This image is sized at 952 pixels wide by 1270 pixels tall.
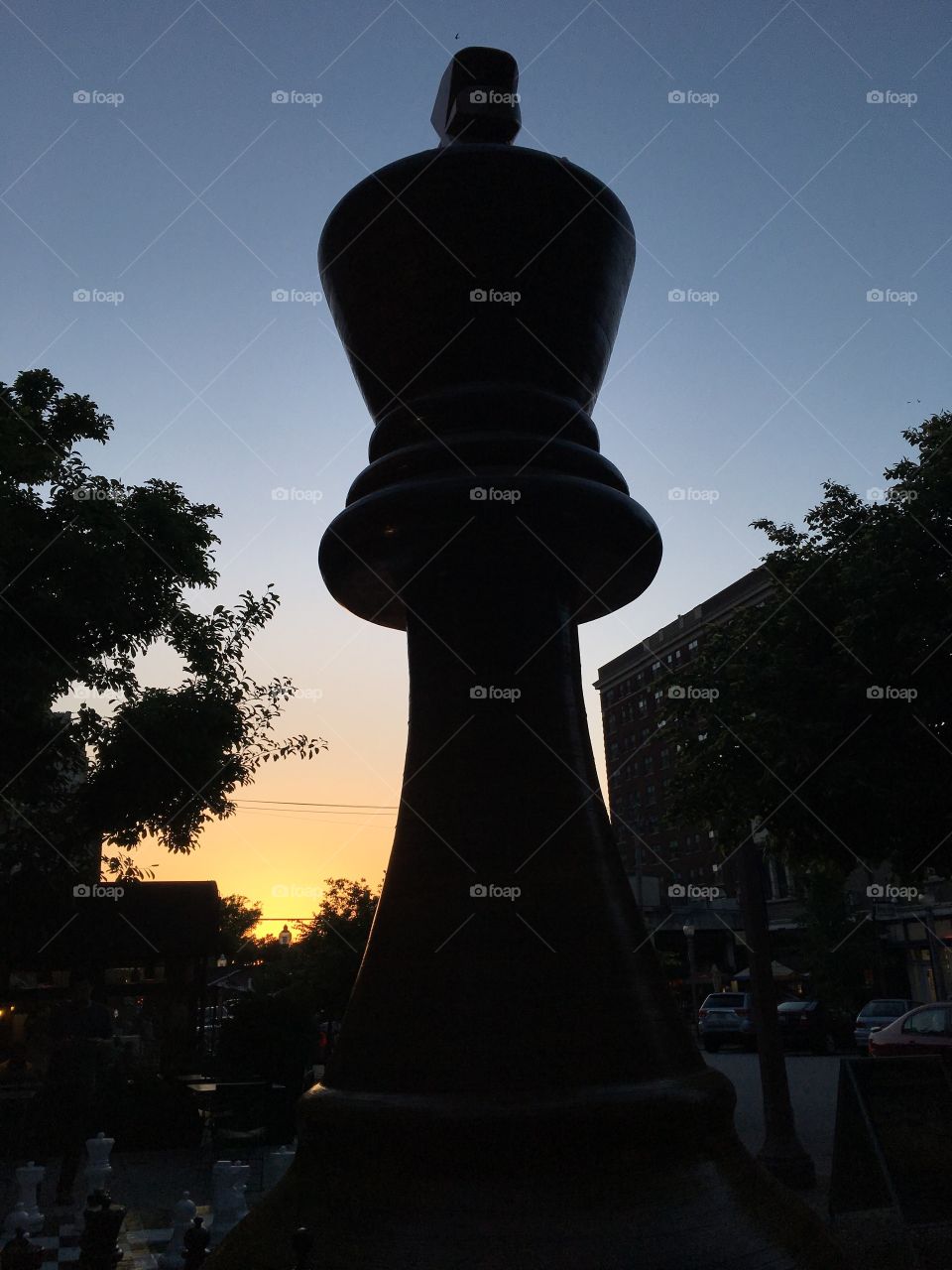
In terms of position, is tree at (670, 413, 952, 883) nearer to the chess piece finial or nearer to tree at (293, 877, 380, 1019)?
tree at (293, 877, 380, 1019)

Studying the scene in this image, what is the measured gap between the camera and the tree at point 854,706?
11.8 metres

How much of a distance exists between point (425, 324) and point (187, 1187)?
725 centimetres

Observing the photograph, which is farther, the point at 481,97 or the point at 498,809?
the point at 481,97

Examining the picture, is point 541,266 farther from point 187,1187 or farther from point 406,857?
point 187,1187

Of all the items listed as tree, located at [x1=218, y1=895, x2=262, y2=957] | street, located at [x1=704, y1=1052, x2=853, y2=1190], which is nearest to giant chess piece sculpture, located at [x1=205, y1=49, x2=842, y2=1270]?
street, located at [x1=704, y1=1052, x2=853, y2=1190]

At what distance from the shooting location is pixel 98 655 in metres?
11.6

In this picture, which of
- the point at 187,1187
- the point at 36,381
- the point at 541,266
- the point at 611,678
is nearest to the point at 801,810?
the point at 187,1187

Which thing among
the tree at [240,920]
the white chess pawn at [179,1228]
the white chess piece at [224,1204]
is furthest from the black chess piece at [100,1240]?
the tree at [240,920]

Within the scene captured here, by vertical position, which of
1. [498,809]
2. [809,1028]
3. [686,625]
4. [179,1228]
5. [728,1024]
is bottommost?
[809,1028]

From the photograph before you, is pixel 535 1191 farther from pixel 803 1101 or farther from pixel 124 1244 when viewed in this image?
pixel 803 1101

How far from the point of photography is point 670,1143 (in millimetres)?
2406

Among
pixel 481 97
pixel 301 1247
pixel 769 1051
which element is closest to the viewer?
pixel 301 1247

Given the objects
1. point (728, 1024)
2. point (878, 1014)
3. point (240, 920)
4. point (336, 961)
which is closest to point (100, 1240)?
point (336, 961)

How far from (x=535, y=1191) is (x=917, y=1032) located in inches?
607
